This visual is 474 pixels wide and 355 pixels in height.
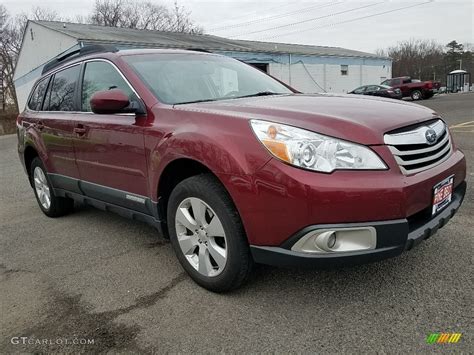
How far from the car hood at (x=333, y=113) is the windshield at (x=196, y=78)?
32 cm

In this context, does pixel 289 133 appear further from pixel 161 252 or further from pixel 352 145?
pixel 161 252

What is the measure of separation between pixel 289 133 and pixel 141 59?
1836 millimetres

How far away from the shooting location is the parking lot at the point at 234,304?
2.37 meters

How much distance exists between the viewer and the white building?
2085 cm

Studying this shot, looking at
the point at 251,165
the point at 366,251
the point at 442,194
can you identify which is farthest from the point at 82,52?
the point at 442,194

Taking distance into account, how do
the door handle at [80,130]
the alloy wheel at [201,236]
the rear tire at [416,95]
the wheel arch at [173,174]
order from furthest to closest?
the rear tire at [416,95]
the door handle at [80,130]
the wheel arch at [173,174]
the alloy wheel at [201,236]

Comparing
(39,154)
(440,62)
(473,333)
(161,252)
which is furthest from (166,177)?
(440,62)

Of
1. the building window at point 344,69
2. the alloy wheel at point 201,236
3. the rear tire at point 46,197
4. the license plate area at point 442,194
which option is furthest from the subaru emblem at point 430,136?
the building window at point 344,69

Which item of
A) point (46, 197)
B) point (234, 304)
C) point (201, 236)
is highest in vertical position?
point (201, 236)

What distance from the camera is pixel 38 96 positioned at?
527cm

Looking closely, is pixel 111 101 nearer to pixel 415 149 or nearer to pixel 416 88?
pixel 415 149

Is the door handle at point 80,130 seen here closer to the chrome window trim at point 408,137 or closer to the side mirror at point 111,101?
the side mirror at point 111,101

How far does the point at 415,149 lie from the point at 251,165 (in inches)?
39.5

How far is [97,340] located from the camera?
98.0 inches
